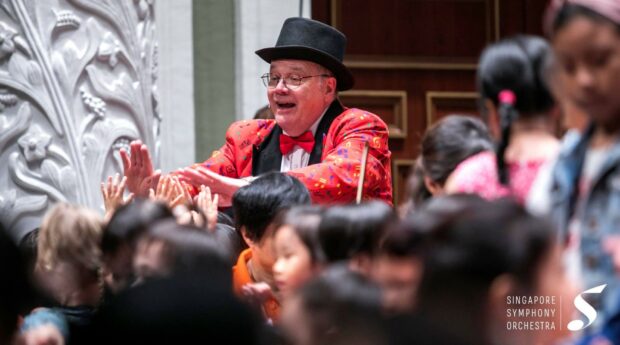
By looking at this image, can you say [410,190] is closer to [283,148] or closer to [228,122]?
[283,148]

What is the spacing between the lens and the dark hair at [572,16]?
175 cm

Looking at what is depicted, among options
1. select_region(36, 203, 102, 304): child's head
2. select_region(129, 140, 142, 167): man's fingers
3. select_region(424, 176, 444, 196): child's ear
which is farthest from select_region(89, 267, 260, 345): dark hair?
select_region(129, 140, 142, 167): man's fingers

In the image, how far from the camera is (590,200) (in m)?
1.73

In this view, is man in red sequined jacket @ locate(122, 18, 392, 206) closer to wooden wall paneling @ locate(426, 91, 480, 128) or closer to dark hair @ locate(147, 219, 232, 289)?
dark hair @ locate(147, 219, 232, 289)

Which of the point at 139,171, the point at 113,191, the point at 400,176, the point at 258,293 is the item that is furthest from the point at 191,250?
the point at 400,176

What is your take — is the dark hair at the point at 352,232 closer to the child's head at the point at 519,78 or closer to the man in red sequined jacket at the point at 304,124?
the child's head at the point at 519,78

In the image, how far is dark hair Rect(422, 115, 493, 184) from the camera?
9.29 feet

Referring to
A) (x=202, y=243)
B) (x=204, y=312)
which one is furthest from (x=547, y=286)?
(x=202, y=243)

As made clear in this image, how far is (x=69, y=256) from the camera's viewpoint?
2.51 meters

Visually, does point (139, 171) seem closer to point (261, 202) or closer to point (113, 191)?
point (113, 191)

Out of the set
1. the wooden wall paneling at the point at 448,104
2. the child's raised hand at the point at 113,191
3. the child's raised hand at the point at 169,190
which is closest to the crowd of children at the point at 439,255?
the child's raised hand at the point at 169,190

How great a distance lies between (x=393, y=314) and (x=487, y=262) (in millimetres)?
149

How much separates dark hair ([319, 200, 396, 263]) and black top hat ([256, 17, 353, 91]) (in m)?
1.99

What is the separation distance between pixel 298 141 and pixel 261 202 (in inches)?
43.4
